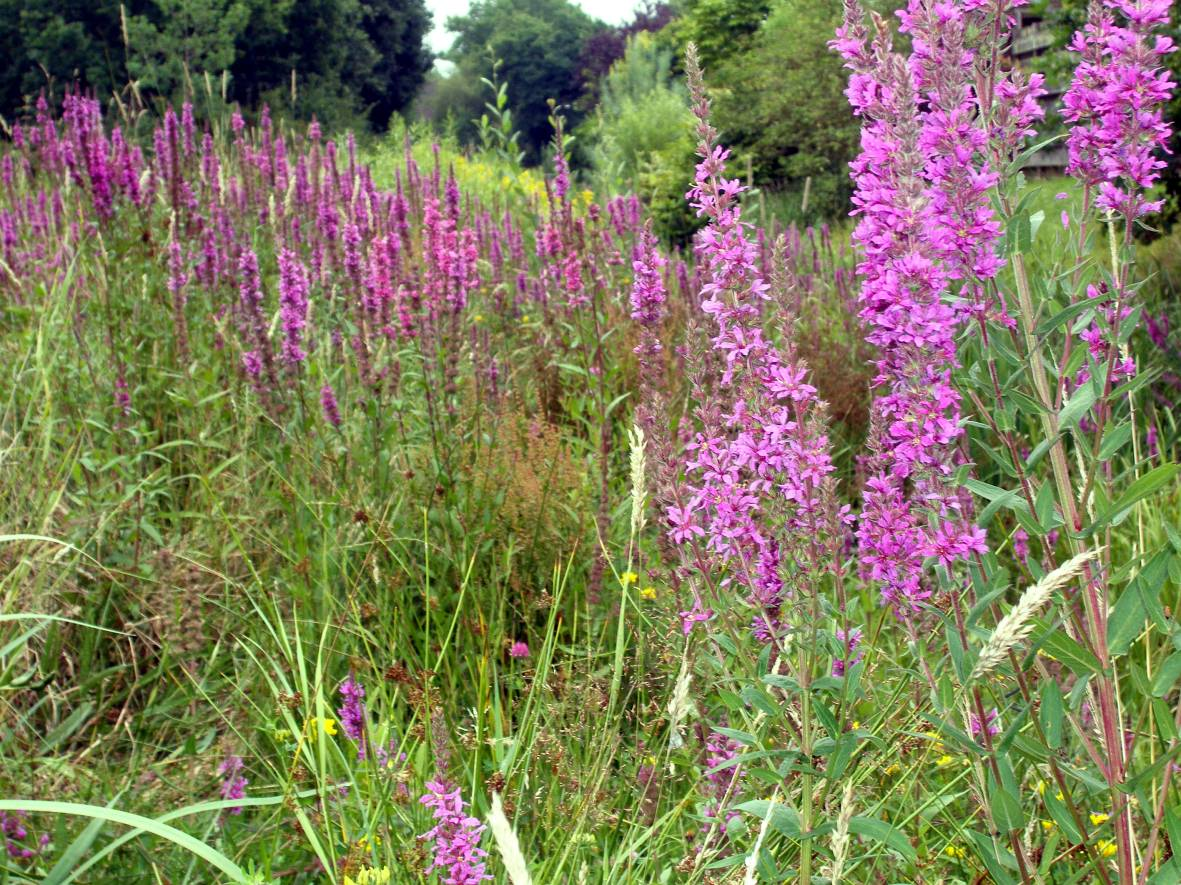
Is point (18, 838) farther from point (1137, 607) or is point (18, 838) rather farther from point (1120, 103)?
point (1120, 103)

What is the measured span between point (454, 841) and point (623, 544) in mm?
1951

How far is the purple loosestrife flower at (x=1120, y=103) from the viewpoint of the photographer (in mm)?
1680

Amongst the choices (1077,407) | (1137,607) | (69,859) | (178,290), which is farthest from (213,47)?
(1137,607)

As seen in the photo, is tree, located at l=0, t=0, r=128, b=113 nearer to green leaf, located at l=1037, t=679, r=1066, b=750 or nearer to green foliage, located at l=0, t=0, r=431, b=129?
green foliage, located at l=0, t=0, r=431, b=129

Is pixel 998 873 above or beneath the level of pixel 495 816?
beneath

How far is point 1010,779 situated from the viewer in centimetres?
166

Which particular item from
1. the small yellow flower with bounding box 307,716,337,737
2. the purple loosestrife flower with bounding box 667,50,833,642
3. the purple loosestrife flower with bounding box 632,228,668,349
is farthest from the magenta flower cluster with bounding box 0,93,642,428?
the purple loosestrife flower with bounding box 667,50,833,642

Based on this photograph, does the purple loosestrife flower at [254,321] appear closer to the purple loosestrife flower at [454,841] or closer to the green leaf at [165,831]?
the green leaf at [165,831]

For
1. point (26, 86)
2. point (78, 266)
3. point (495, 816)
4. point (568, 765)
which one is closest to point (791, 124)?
point (78, 266)

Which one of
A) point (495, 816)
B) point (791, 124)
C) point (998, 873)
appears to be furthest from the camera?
point (791, 124)

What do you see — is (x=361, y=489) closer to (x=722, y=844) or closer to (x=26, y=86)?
(x=722, y=844)

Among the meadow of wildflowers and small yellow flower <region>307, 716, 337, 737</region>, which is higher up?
the meadow of wildflowers

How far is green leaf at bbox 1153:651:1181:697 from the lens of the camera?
5.16 ft

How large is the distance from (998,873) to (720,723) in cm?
115
